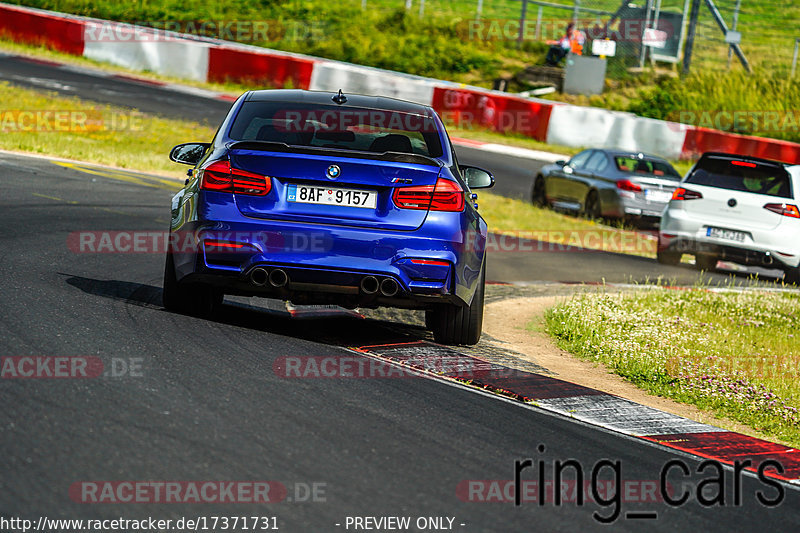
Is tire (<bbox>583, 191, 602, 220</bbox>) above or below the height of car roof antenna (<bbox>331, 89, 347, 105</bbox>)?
below

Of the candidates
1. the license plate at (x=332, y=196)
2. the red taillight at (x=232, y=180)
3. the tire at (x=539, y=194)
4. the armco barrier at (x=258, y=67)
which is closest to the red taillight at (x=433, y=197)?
the license plate at (x=332, y=196)

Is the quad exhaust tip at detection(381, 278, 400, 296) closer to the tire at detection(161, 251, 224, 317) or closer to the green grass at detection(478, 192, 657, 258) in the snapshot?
the tire at detection(161, 251, 224, 317)

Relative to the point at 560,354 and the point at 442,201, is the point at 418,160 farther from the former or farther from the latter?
the point at 560,354

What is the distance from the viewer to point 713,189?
15.4 metres

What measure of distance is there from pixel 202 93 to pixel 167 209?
53.7 ft

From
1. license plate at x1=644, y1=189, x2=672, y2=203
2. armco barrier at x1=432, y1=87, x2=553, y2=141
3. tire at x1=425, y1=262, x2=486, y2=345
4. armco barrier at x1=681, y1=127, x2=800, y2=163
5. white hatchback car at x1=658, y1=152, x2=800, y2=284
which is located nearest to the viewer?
tire at x1=425, y1=262, x2=486, y2=345

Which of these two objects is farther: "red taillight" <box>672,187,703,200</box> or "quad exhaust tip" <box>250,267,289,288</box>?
"red taillight" <box>672,187,703,200</box>

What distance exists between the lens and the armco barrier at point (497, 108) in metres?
30.0

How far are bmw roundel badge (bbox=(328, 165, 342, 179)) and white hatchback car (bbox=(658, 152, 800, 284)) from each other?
9.43m

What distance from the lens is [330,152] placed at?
709 cm

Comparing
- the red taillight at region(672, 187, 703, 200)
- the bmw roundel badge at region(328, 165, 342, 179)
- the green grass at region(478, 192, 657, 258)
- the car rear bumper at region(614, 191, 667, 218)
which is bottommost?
the green grass at region(478, 192, 657, 258)

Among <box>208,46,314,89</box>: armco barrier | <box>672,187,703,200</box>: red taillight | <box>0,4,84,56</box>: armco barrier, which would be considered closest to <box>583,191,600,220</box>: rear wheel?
<box>672,187,703,200</box>: red taillight

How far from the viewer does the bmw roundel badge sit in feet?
22.9

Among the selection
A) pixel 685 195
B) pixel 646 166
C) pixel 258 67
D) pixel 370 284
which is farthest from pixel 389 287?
pixel 258 67
